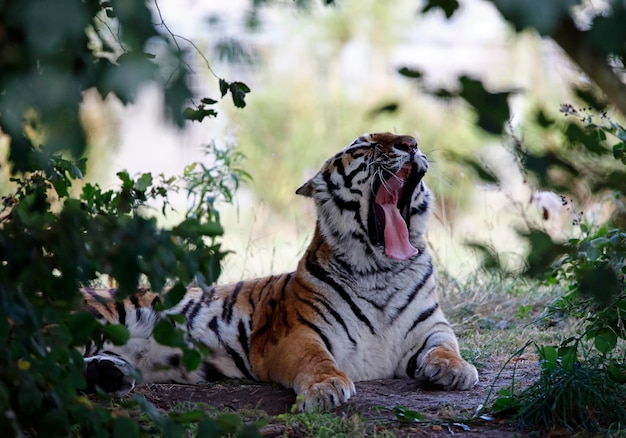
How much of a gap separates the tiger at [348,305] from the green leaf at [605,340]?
0.93m

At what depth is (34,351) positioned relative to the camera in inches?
84.3

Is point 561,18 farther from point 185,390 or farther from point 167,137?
point 185,390

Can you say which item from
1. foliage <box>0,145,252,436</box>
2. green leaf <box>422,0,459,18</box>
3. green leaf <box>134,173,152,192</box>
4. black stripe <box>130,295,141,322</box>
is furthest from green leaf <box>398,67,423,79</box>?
black stripe <box>130,295,141,322</box>

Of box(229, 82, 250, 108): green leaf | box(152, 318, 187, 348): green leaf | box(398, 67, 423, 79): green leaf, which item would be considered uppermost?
box(229, 82, 250, 108): green leaf

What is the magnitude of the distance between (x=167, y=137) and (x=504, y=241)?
763 centimetres

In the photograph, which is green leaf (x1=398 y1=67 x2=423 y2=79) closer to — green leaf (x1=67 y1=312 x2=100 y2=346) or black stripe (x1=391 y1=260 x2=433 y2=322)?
green leaf (x1=67 y1=312 x2=100 y2=346)

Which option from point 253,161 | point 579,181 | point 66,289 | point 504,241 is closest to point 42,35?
point 579,181

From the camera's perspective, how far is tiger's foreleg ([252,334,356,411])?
3.53 meters

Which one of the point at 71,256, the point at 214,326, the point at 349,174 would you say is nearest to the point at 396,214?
the point at 349,174

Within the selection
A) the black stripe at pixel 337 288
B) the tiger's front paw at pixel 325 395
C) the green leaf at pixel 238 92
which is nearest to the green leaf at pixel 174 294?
the green leaf at pixel 238 92

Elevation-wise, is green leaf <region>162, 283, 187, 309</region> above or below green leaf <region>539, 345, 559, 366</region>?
above

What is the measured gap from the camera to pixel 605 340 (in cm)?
321

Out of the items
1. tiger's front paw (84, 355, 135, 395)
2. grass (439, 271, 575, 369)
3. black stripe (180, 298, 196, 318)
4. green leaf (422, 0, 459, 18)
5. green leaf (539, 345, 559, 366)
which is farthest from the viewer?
grass (439, 271, 575, 369)

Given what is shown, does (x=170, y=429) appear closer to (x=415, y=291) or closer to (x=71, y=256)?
(x=71, y=256)
